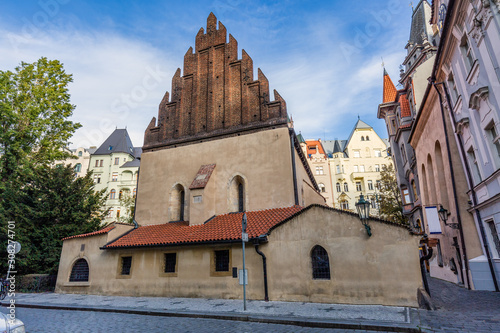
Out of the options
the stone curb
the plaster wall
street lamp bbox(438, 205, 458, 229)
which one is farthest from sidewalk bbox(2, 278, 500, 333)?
the plaster wall

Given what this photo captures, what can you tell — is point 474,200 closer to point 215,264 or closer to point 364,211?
point 364,211

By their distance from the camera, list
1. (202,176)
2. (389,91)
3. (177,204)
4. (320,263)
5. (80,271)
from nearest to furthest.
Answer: (320,263) → (80,271) → (202,176) → (177,204) → (389,91)

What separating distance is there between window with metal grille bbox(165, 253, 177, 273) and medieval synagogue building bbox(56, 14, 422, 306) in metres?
0.05

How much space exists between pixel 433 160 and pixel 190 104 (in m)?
15.5

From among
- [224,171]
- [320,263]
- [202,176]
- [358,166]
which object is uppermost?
[358,166]

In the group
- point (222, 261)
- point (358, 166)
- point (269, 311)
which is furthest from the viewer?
point (358, 166)

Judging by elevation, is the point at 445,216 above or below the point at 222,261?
above

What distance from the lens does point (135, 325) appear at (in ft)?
25.6

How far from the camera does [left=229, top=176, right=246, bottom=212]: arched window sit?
15.9 m

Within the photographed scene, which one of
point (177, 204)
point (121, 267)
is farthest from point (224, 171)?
point (121, 267)

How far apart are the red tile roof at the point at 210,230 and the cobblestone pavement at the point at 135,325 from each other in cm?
401

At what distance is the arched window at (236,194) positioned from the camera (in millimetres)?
15852

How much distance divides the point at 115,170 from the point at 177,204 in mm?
33539

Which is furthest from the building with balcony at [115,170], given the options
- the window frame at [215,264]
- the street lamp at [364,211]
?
the street lamp at [364,211]
